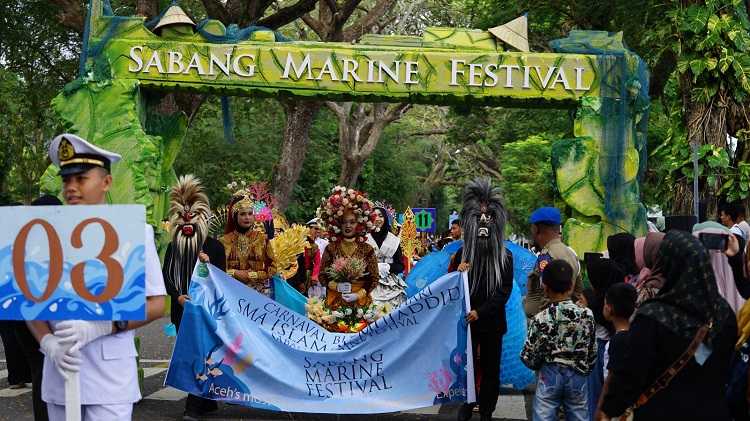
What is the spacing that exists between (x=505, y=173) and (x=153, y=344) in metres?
26.3

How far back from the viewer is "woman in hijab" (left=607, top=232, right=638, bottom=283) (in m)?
7.95

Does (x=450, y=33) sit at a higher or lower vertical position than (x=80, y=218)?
higher

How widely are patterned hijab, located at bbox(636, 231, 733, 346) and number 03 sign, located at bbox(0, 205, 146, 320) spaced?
218 cm

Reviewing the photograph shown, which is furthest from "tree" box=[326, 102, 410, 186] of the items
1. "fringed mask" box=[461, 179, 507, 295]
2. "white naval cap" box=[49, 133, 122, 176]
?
"white naval cap" box=[49, 133, 122, 176]

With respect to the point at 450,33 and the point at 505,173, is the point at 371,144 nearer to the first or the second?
the point at 505,173

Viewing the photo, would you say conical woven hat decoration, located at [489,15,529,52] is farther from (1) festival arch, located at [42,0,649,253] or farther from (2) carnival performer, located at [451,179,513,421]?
(2) carnival performer, located at [451,179,513,421]

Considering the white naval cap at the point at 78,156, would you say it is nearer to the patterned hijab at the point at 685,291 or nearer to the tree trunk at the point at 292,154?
the patterned hijab at the point at 685,291

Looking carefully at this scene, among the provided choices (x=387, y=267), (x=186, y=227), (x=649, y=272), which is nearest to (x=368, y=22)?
(x=387, y=267)

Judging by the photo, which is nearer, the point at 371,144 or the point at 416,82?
the point at 416,82

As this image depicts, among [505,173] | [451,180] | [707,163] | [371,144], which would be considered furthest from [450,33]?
[451,180]

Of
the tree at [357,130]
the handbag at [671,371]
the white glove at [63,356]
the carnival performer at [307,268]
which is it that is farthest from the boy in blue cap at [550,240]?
the tree at [357,130]

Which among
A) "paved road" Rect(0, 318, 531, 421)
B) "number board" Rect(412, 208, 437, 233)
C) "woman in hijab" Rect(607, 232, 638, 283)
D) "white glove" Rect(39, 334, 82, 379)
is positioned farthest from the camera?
"number board" Rect(412, 208, 437, 233)

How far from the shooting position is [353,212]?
33.2 ft

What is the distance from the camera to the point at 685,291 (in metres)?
4.68
